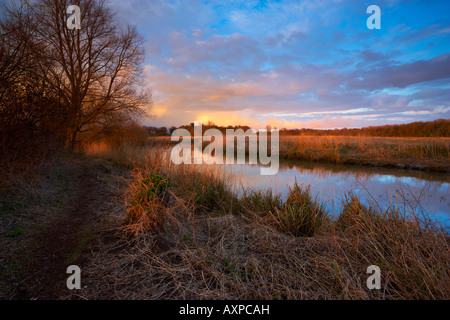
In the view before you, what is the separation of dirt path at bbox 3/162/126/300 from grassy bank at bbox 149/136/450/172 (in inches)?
197

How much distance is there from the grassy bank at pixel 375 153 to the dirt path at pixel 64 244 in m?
4.99

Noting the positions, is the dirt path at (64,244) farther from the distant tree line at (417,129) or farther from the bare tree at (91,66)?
the distant tree line at (417,129)

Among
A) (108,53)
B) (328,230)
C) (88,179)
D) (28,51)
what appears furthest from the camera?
(108,53)

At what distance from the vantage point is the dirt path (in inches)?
76.5

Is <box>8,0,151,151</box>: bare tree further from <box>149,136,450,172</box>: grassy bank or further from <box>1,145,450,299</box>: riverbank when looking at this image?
<box>1,145,450,299</box>: riverbank

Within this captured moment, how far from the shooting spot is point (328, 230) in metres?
3.55

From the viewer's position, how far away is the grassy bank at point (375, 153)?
11457mm

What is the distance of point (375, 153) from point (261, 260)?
14535mm

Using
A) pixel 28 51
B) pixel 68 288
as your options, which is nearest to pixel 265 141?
pixel 28 51

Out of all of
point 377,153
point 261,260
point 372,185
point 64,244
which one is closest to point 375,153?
point 377,153

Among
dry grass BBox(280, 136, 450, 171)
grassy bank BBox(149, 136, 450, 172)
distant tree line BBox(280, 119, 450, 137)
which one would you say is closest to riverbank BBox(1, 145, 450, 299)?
grassy bank BBox(149, 136, 450, 172)

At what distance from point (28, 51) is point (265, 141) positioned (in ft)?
64.1
